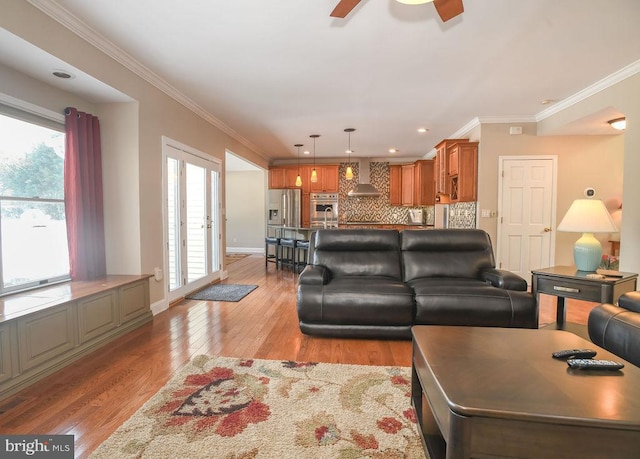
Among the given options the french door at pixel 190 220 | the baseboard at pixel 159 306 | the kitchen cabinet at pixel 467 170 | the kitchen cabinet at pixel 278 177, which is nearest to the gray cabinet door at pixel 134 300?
the baseboard at pixel 159 306

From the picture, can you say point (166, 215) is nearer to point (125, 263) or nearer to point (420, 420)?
point (125, 263)

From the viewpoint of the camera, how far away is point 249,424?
164 cm

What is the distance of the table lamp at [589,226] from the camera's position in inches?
102

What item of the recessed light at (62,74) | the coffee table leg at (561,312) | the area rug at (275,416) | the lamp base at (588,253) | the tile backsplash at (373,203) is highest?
the recessed light at (62,74)

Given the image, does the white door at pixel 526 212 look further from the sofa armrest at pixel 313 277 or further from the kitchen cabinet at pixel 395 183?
the sofa armrest at pixel 313 277

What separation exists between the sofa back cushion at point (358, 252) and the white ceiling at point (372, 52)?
170 centimetres

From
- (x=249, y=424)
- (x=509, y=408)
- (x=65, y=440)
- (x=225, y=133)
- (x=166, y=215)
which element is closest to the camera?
(x=509, y=408)

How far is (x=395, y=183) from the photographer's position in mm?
8047

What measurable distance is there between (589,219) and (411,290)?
156 cm

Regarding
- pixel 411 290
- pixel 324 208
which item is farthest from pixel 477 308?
pixel 324 208

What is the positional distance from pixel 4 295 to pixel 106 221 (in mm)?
1076

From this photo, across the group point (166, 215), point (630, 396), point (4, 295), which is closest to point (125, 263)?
point (166, 215)

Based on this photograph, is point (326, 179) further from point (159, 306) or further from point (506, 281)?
point (506, 281)

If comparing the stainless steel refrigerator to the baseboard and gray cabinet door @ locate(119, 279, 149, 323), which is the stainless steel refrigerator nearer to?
the baseboard
